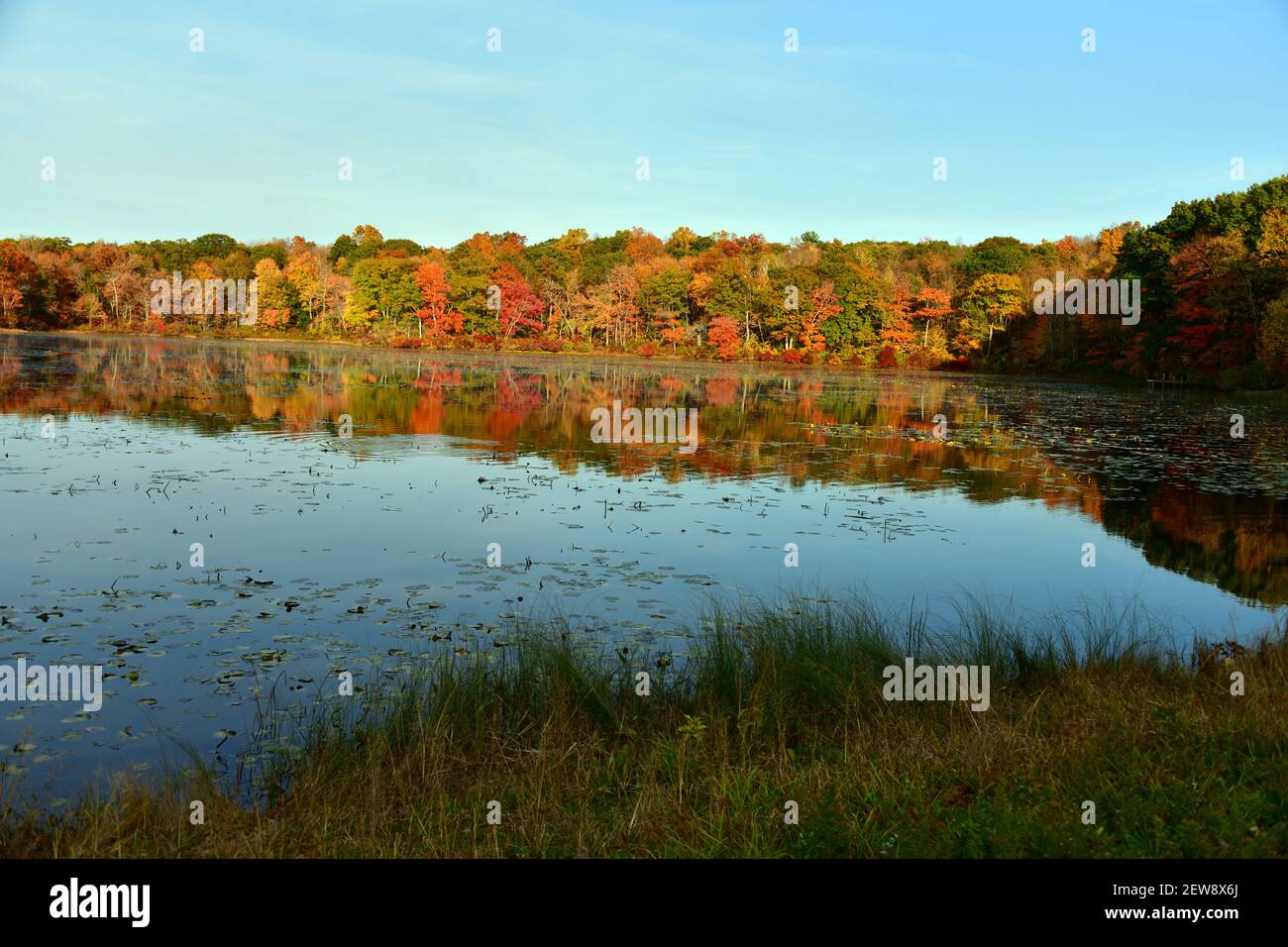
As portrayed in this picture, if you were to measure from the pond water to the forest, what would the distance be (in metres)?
43.3

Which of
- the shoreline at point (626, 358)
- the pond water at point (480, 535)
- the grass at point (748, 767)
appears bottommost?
the grass at point (748, 767)

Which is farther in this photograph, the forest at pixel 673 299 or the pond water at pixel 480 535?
the forest at pixel 673 299

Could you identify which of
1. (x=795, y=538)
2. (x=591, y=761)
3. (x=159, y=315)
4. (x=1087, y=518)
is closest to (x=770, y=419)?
(x=1087, y=518)

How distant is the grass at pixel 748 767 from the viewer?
4.23 m

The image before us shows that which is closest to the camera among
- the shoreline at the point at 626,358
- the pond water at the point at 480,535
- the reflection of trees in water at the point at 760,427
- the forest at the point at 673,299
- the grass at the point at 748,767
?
the grass at the point at 748,767

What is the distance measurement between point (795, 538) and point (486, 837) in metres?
8.11

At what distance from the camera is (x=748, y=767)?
5.21 m

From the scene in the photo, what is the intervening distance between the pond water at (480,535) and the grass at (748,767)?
0.86 metres

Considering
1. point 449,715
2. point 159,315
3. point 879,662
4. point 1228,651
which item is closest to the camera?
point 449,715

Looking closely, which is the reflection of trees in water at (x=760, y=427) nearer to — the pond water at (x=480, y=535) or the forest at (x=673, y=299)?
the pond water at (x=480, y=535)

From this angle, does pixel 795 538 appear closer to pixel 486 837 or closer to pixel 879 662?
pixel 879 662

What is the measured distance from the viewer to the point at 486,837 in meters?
4.40

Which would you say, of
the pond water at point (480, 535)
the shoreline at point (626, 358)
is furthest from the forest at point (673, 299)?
the pond water at point (480, 535)

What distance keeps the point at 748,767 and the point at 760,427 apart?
2071 centimetres
